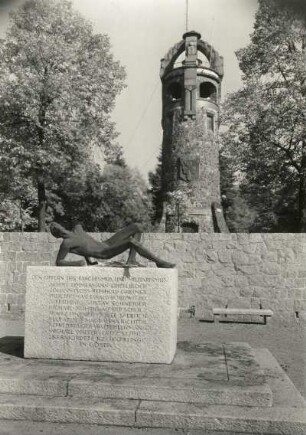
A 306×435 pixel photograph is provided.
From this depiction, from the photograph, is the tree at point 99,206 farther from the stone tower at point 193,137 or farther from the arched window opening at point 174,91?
the arched window opening at point 174,91

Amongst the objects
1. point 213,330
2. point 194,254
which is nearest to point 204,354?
point 213,330

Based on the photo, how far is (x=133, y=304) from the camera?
5656 mm

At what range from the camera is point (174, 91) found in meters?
34.4

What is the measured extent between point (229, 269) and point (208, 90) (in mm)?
24997

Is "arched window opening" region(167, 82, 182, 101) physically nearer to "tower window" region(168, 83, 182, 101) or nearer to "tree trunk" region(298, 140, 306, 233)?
"tower window" region(168, 83, 182, 101)

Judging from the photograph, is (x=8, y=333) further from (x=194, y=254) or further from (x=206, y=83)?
(x=206, y=83)

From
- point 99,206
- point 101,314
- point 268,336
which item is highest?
point 99,206

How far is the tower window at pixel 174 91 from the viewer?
111ft

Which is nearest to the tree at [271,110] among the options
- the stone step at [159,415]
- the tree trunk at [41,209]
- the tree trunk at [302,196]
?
the tree trunk at [302,196]

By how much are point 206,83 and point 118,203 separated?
34.3 ft

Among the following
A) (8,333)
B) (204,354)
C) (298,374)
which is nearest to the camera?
(204,354)

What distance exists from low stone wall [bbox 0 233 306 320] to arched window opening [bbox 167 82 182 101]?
76.8ft

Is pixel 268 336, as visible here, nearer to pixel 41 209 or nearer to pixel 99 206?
pixel 41 209

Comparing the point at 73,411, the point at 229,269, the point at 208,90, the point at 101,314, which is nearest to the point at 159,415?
the point at 73,411
